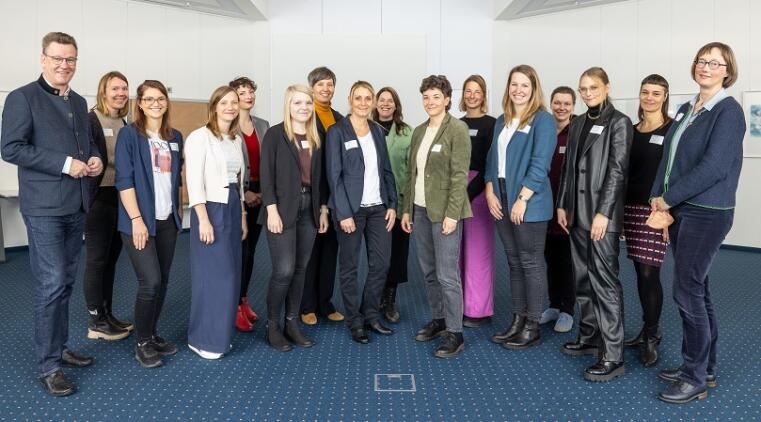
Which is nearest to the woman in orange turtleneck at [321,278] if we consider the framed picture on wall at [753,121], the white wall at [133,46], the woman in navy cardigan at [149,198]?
the woman in navy cardigan at [149,198]

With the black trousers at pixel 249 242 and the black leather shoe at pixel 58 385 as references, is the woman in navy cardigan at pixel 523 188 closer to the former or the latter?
the black trousers at pixel 249 242

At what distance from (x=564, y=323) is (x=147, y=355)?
260 cm

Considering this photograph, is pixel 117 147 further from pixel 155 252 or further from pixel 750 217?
pixel 750 217

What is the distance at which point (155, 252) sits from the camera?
3.09m

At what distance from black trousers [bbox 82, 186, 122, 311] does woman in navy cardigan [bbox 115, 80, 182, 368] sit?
1.60 ft

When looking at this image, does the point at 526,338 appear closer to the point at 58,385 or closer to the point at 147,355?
the point at 147,355

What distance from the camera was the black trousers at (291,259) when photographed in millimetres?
3293

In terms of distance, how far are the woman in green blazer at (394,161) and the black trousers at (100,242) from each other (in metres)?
1.83

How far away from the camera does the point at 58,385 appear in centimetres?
272

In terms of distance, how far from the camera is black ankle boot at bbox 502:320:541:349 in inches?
134

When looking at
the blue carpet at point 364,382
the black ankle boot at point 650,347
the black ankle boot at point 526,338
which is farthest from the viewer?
the black ankle boot at point 526,338

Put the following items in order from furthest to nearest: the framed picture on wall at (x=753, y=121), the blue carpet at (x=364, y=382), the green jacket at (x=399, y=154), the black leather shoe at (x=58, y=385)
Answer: the framed picture on wall at (x=753, y=121) < the green jacket at (x=399, y=154) < the black leather shoe at (x=58, y=385) < the blue carpet at (x=364, y=382)

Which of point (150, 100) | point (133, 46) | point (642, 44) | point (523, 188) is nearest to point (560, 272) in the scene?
point (523, 188)

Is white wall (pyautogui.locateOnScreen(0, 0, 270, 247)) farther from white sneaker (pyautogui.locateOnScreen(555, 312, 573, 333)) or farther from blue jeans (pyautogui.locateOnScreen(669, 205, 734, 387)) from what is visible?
blue jeans (pyautogui.locateOnScreen(669, 205, 734, 387))
